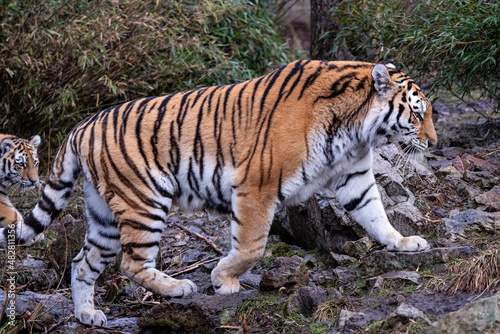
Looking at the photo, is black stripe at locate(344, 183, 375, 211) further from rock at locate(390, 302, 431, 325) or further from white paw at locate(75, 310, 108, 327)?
white paw at locate(75, 310, 108, 327)

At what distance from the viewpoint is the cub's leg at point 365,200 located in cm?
430

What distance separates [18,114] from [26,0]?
140 centimetres

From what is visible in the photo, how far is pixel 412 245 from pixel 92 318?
2.33 m

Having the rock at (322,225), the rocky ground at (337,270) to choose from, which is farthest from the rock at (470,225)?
the rock at (322,225)

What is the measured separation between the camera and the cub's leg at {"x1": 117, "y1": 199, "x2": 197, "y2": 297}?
420 cm

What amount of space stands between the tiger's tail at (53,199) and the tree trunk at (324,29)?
12.0 feet

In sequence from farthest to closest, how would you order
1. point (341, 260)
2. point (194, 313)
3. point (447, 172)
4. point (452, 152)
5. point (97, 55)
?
point (97, 55), point (452, 152), point (447, 172), point (341, 260), point (194, 313)

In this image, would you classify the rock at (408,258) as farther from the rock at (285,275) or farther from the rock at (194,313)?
the rock at (194,313)

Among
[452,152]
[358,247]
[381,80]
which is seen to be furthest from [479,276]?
[452,152]

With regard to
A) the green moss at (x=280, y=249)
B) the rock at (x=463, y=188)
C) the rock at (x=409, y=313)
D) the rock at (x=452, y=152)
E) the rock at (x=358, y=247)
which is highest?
the rock at (x=409, y=313)

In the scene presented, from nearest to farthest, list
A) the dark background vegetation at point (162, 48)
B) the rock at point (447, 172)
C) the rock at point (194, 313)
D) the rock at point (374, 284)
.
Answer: the rock at point (374, 284) → the rock at point (194, 313) → the rock at point (447, 172) → the dark background vegetation at point (162, 48)

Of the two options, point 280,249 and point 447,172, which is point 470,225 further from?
point 280,249

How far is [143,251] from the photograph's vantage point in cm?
421

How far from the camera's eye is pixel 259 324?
12.5ft
